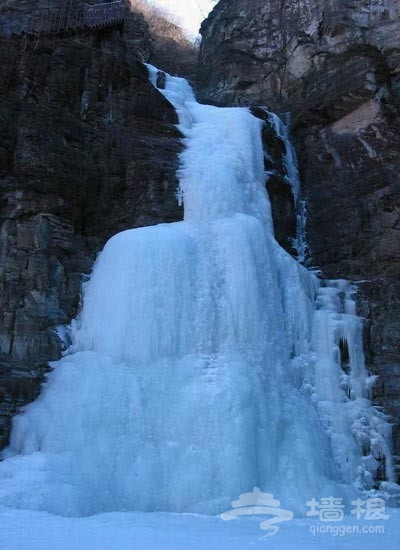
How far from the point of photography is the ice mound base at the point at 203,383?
890 cm

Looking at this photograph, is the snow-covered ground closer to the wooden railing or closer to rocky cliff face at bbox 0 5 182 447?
rocky cliff face at bbox 0 5 182 447

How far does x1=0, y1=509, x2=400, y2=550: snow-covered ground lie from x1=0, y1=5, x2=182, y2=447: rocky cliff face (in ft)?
12.1

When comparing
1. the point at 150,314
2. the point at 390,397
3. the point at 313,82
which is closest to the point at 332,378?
the point at 390,397

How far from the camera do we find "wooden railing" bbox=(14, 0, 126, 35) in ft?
46.8

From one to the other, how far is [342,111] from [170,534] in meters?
13.3

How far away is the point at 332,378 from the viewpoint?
11922 mm

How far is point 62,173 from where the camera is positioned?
40.9 ft

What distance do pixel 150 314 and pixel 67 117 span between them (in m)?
5.10

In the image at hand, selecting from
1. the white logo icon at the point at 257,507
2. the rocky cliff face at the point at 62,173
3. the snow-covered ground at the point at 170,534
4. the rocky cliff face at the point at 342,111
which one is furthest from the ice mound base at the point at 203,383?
the snow-covered ground at the point at 170,534

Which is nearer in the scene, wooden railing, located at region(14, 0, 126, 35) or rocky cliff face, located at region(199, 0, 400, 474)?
rocky cliff face, located at region(199, 0, 400, 474)

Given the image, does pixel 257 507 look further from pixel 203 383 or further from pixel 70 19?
pixel 70 19

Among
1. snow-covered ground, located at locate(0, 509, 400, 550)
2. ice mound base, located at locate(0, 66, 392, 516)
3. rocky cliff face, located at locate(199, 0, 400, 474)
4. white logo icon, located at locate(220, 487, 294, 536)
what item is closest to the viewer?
snow-covered ground, located at locate(0, 509, 400, 550)

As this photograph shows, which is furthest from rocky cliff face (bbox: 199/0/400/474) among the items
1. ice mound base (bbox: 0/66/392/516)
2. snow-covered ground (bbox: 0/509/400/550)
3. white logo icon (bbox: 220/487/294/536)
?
snow-covered ground (bbox: 0/509/400/550)

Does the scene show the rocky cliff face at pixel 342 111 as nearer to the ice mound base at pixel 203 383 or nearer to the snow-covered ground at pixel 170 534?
the ice mound base at pixel 203 383
